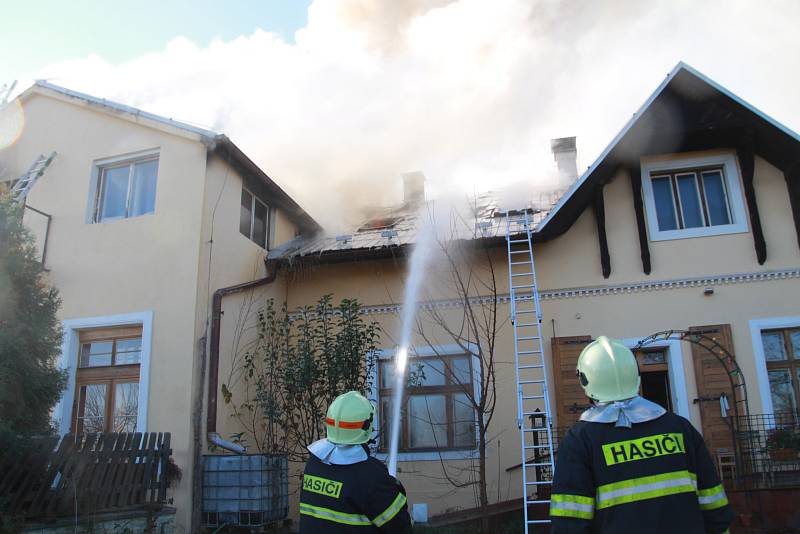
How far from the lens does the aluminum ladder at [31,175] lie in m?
9.84

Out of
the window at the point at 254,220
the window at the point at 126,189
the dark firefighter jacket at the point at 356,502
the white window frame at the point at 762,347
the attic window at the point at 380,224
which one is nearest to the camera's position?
the dark firefighter jacket at the point at 356,502

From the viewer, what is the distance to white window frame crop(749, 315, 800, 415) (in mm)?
8766

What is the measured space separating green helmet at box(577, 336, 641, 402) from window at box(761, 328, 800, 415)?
7.21 m

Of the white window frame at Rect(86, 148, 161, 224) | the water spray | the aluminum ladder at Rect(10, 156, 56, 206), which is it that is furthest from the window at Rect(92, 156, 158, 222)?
the water spray

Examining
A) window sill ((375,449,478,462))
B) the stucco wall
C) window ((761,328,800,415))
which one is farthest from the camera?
window sill ((375,449,478,462))

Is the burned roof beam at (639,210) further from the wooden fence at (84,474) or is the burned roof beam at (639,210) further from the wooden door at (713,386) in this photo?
the wooden fence at (84,474)

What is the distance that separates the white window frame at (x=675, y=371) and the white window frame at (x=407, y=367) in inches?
87.0

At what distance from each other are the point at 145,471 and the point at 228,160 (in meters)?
4.56

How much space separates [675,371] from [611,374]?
22.6 feet

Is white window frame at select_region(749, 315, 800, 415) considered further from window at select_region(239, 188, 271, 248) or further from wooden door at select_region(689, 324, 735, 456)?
window at select_region(239, 188, 271, 248)

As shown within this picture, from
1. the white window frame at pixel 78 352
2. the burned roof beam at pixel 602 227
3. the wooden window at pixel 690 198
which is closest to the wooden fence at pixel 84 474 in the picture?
the white window frame at pixel 78 352

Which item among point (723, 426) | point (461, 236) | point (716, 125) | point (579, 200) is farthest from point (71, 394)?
point (716, 125)

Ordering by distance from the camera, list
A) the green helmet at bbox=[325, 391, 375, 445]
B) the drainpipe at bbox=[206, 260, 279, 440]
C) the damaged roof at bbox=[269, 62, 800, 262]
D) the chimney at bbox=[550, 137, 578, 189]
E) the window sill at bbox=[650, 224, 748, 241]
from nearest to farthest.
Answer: the green helmet at bbox=[325, 391, 375, 445] → the drainpipe at bbox=[206, 260, 279, 440] → the damaged roof at bbox=[269, 62, 800, 262] → the window sill at bbox=[650, 224, 748, 241] → the chimney at bbox=[550, 137, 578, 189]

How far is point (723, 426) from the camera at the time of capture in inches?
340
